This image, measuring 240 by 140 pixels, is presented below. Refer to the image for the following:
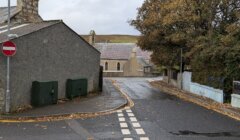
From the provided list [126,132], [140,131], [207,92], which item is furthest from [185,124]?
[207,92]

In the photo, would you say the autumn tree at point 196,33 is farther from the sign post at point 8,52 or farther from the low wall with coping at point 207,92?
the sign post at point 8,52

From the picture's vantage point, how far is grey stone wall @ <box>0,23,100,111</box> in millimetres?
17734

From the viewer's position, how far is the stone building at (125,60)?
84.6 meters

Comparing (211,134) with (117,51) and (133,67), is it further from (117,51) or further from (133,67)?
(117,51)

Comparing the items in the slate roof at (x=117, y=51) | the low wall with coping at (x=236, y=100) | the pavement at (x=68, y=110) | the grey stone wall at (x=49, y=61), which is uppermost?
the slate roof at (x=117, y=51)

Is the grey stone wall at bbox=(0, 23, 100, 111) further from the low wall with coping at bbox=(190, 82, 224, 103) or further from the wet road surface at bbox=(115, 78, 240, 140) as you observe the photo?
the low wall with coping at bbox=(190, 82, 224, 103)

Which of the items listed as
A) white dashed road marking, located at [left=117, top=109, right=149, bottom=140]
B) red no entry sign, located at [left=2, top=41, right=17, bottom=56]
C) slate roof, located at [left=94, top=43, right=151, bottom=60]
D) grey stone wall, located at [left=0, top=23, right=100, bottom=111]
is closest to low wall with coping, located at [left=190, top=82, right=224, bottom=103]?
grey stone wall, located at [left=0, top=23, right=100, bottom=111]

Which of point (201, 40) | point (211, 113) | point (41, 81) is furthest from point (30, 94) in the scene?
point (201, 40)

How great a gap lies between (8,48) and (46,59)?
4.04m

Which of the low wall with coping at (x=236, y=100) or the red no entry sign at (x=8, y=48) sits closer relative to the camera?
the red no entry sign at (x=8, y=48)

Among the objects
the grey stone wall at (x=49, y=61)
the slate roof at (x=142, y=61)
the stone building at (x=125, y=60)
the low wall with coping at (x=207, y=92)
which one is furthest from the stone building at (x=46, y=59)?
the slate roof at (x=142, y=61)

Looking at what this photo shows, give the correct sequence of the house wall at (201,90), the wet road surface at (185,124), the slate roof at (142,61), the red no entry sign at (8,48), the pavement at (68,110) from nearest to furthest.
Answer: the wet road surface at (185,124)
the pavement at (68,110)
the red no entry sign at (8,48)
the house wall at (201,90)
the slate roof at (142,61)

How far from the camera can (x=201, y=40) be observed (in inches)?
1166

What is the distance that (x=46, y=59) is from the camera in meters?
20.2
